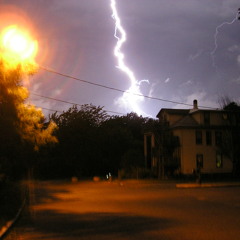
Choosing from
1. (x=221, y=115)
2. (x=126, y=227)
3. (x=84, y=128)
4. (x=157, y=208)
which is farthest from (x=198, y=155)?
(x=126, y=227)

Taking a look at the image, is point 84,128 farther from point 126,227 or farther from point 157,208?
point 126,227

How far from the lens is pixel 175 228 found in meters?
12.7

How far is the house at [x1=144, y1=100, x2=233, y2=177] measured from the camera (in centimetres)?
4675

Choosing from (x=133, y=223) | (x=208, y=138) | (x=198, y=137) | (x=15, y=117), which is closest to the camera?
(x=133, y=223)

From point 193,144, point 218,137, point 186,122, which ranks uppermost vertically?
point 186,122

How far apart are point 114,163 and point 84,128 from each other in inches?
322

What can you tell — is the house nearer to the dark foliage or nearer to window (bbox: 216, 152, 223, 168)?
window (bbox: 216, 152, 223, 168)

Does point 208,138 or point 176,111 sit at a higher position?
point 176,111

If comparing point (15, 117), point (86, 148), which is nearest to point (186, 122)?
point (86, 148)

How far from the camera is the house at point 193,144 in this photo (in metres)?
46.8

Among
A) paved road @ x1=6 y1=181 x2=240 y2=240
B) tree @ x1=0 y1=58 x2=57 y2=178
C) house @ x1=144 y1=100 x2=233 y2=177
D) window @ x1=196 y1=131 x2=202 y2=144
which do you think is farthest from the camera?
window @ x1=196 y1=131 x2=202 y2=144

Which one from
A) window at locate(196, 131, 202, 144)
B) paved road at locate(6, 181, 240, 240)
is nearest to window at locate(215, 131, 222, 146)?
window at locate(196, 131, 202, 144)

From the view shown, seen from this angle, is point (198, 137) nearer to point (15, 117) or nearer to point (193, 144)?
point (193, 144)

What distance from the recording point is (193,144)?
48.2 meters
